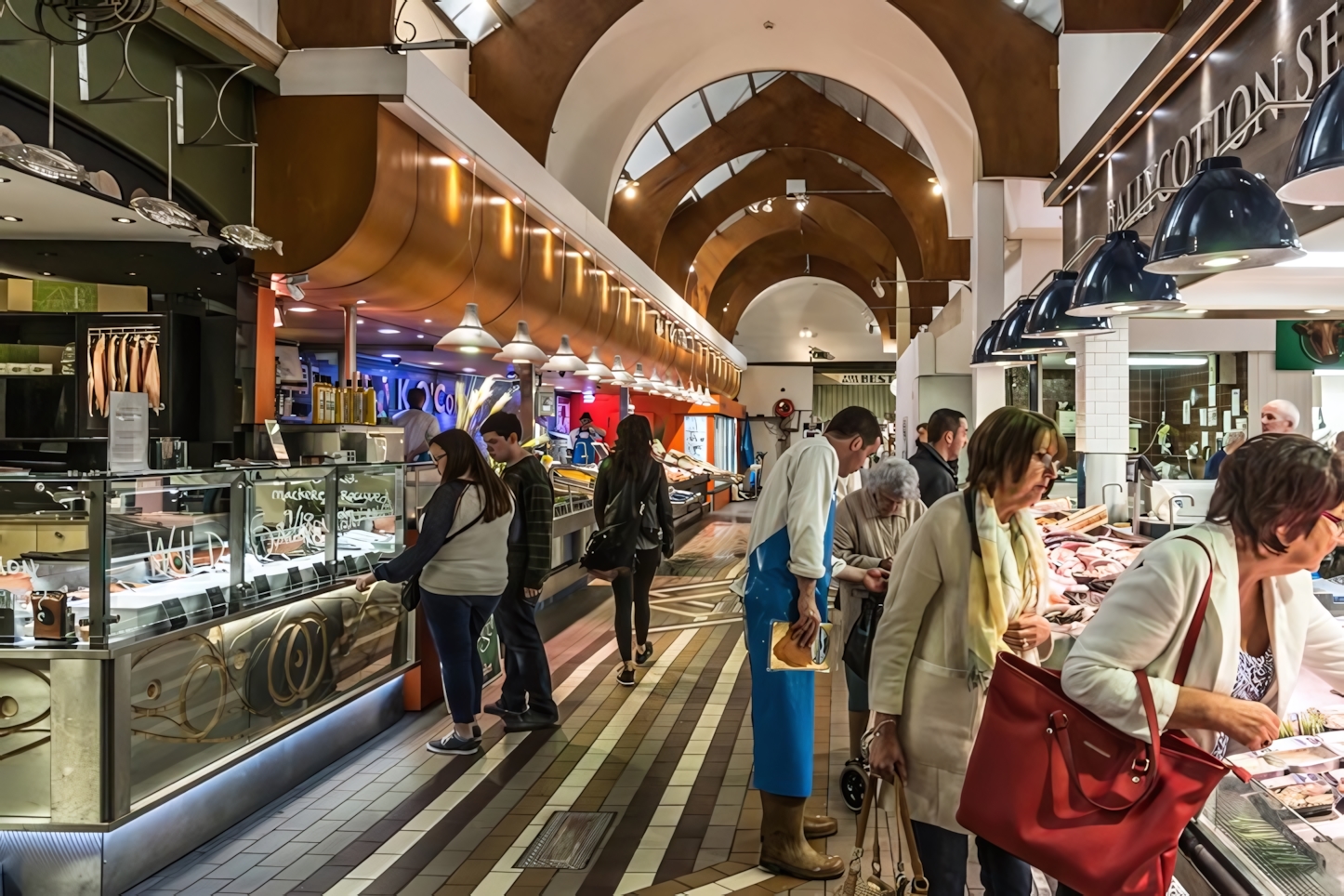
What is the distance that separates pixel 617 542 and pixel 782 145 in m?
11.6

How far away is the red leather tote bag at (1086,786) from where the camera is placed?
5.89 ft

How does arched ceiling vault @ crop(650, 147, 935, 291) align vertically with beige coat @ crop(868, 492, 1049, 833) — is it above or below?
above

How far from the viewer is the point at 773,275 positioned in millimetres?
29703

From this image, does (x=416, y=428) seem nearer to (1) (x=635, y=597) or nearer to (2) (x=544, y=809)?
(1) (x=635, y=597)

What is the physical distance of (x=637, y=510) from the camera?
21.2 feet

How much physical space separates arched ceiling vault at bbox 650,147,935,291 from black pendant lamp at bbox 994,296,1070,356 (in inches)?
520

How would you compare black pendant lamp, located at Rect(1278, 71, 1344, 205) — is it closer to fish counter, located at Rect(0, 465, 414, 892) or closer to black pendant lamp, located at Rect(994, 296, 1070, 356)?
fish counter, located at Rect(0, 465, 414, 892)

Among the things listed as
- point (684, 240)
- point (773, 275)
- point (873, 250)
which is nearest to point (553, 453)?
point (684, 240)

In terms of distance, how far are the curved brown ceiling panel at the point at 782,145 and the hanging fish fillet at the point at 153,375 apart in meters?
9.81

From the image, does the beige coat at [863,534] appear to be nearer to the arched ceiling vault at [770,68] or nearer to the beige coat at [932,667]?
the beige coat at [932,667]

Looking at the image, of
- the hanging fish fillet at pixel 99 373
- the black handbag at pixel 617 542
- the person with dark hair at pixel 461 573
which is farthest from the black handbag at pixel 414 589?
the hanging fish fillet at pixel 99 373

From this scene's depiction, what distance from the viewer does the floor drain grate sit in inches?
142

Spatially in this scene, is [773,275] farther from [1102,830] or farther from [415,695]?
[1102,830]

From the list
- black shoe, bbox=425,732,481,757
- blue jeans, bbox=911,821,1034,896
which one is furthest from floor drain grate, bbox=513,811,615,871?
blue jeans, bbox=911,821,1034,896
